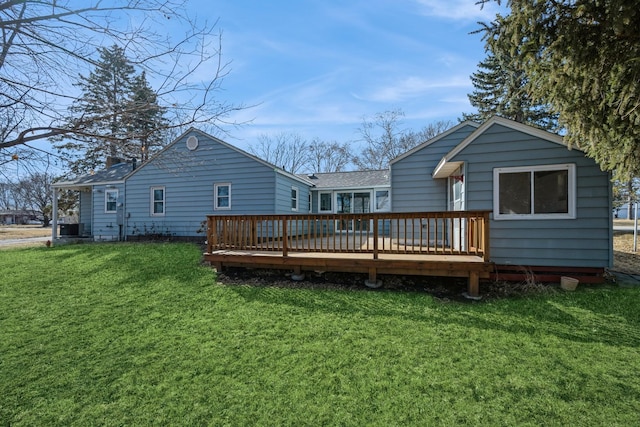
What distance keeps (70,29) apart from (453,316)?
18.2 feet

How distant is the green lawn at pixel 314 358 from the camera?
2.71m

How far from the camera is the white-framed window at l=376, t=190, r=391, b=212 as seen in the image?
12938 mm

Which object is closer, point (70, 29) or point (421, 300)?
point (70, 29)

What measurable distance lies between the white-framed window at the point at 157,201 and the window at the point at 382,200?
30.3ft

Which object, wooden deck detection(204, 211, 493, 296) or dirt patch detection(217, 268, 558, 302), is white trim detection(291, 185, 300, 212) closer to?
wooden deck detection(204, 211, 493, 296)

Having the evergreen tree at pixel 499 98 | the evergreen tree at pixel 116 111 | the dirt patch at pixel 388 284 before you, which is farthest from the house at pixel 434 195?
the evergreen tree at pixel 499 98

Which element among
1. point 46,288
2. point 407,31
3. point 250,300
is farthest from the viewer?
point 407,31

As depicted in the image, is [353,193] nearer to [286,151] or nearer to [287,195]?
[287,195]

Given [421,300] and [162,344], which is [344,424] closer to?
[162,344]

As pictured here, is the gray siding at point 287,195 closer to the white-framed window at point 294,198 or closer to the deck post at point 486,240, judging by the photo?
the white-framed window at point 294,198

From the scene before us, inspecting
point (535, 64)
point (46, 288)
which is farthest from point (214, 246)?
point (535, 64)

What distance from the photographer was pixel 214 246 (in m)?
7.23

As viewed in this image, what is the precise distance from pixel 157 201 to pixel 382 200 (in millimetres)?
9661

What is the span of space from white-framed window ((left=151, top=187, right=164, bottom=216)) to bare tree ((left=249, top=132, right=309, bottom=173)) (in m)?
16.2
